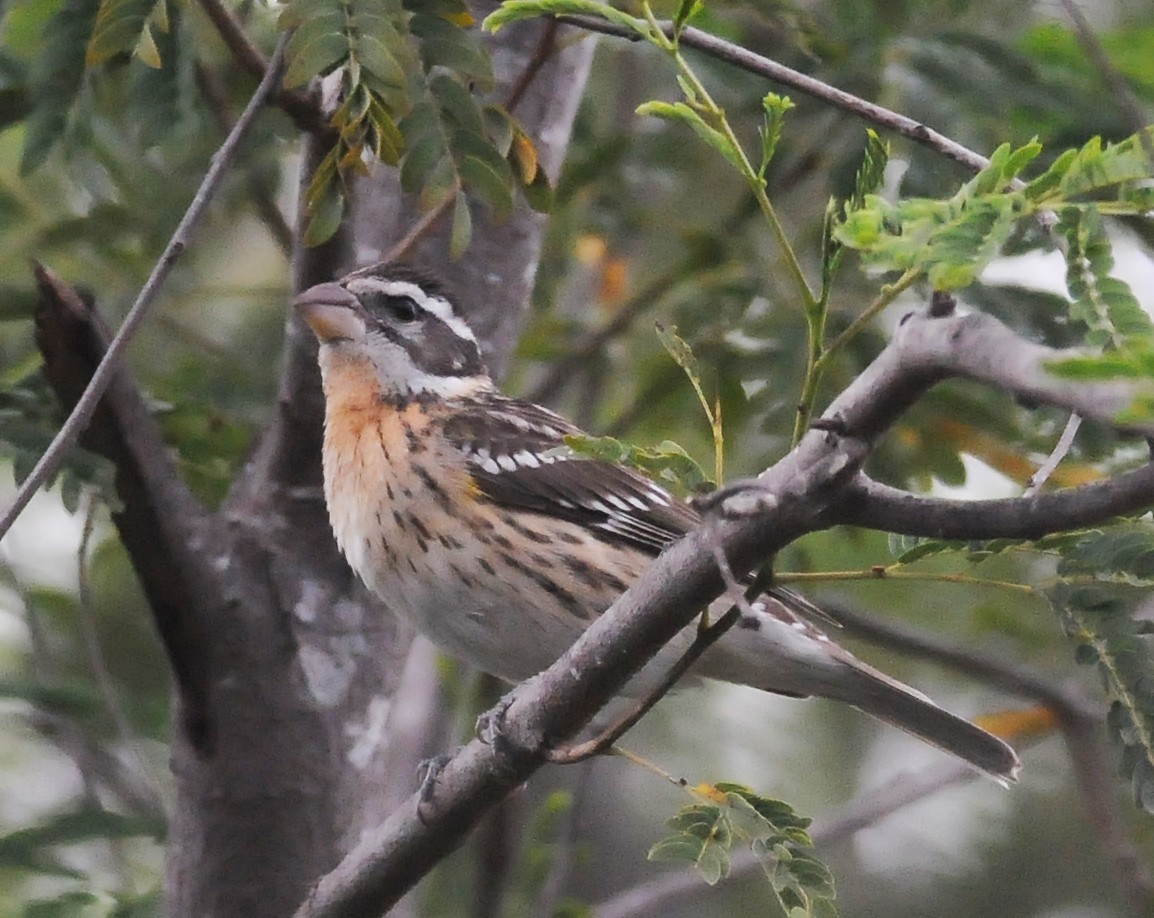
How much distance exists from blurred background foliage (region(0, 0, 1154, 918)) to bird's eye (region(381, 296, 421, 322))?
41 cm

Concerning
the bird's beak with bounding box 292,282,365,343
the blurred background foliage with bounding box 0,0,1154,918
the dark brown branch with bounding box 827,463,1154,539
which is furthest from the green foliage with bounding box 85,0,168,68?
the dark brown branch with bounding box 827,463,1154,539

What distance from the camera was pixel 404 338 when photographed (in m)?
4.49

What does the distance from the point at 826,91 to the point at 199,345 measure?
8.46 ft

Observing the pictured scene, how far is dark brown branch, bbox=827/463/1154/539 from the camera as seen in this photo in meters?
1.94

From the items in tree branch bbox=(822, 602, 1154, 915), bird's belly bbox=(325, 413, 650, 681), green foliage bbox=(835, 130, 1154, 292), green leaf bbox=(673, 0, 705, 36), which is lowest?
tree branch bbox=(822, 602, 1154, 915)

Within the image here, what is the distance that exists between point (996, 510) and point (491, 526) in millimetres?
2071

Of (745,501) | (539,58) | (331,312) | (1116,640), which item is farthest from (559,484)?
(745,501)

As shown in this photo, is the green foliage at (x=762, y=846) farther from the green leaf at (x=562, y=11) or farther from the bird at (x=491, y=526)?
the green leaf at (x=562, y=11)

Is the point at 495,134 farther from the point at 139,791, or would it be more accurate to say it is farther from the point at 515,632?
the point at 139,791

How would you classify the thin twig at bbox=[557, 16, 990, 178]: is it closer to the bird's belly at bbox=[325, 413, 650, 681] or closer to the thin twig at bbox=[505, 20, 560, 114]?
the thin twig at bbox=[505, 20, 560, 114]

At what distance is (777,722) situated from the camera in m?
7.36

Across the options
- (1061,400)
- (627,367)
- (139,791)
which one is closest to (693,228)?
(627,367)

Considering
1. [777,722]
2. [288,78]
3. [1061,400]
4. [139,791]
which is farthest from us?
[777,722]

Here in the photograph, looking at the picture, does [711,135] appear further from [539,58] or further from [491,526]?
[491,526]
